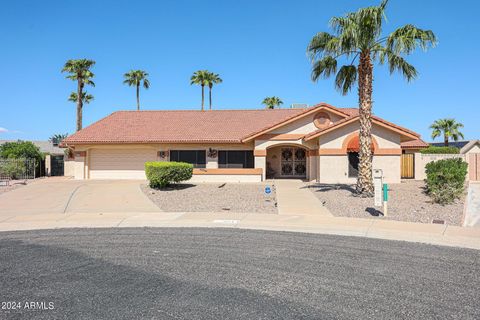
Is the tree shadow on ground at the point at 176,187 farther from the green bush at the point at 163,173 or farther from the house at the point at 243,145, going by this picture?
the house at the point at 243,145

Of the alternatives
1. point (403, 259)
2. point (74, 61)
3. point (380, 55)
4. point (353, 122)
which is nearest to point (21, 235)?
point (403, 259)

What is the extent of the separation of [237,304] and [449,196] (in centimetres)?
1332

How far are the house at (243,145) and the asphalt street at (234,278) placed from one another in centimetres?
1419

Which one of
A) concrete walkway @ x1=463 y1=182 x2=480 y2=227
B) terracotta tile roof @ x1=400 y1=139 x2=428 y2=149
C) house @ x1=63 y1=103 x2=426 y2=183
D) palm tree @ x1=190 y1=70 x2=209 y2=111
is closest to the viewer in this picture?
concrete walkway @ x1=463 y1=182 x2=480 y2=227

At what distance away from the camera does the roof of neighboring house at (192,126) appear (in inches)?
977

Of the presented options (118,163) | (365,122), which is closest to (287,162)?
(365,122)

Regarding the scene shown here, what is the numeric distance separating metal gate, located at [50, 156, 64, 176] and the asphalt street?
84.1ft

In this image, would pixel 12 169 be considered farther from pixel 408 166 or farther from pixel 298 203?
pixel 408 166

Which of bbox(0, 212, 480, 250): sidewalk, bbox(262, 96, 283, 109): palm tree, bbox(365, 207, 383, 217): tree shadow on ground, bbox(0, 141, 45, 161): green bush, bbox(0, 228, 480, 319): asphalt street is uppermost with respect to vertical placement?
bbox(262, 96, 283, 109): palm tree

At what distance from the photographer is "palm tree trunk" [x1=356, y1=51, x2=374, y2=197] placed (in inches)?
650

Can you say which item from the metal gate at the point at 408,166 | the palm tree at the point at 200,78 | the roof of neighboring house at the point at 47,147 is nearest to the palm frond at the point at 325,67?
the metal gate at the point at 408,166

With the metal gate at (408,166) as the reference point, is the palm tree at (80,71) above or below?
above

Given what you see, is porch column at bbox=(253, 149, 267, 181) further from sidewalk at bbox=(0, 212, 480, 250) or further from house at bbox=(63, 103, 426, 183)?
sidewalk at bbox=(0, 212, 480, 250)

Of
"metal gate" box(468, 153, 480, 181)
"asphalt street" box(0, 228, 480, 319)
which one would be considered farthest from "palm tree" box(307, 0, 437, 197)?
"metal gate" box(468, 153, 480, 181)
